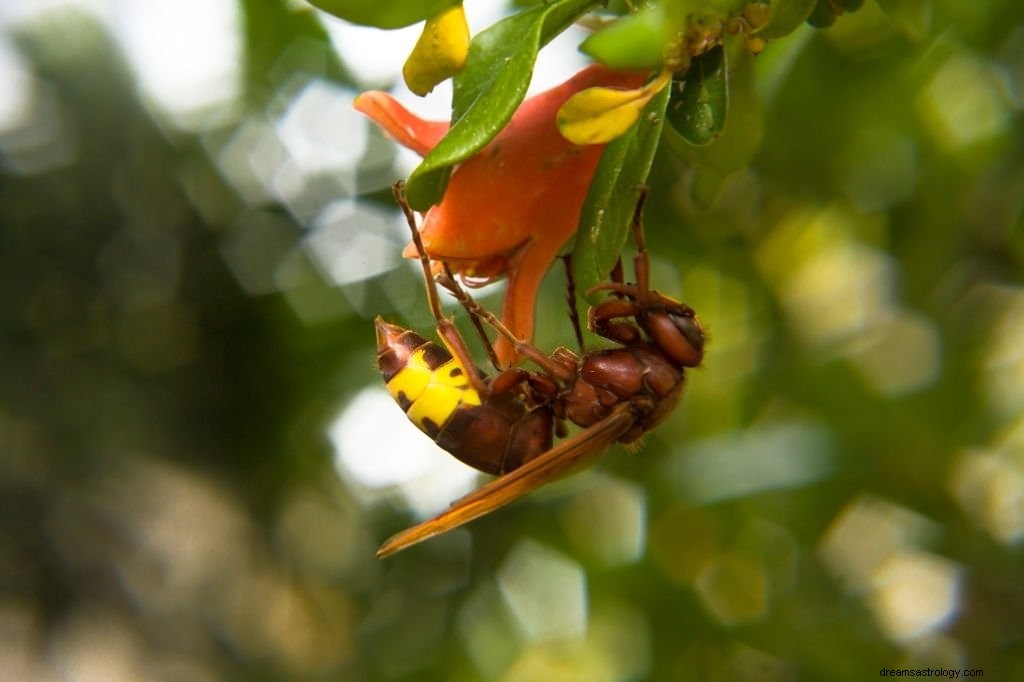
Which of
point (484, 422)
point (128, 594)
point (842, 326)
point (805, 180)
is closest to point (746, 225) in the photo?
point (805, 180)

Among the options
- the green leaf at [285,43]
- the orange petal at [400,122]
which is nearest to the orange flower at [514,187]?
the orange petal at [400,122]

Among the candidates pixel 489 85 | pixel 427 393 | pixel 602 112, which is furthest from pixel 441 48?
pixel 427 393

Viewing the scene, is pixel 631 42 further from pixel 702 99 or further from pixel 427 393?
pixel 427 393

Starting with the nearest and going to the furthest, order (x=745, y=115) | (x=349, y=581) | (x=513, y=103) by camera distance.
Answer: (x=513, y=103)
(x=745, y=115)
(x=349, y=581)

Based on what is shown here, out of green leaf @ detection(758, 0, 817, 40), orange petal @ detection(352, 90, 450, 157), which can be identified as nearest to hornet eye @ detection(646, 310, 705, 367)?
orange petal @ detection(352, 90, 450, 157)

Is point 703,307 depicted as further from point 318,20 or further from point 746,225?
point 318,20

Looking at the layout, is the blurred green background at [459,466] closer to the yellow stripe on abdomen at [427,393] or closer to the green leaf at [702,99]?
the green leaf at [702,99]

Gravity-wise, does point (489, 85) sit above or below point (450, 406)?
above
